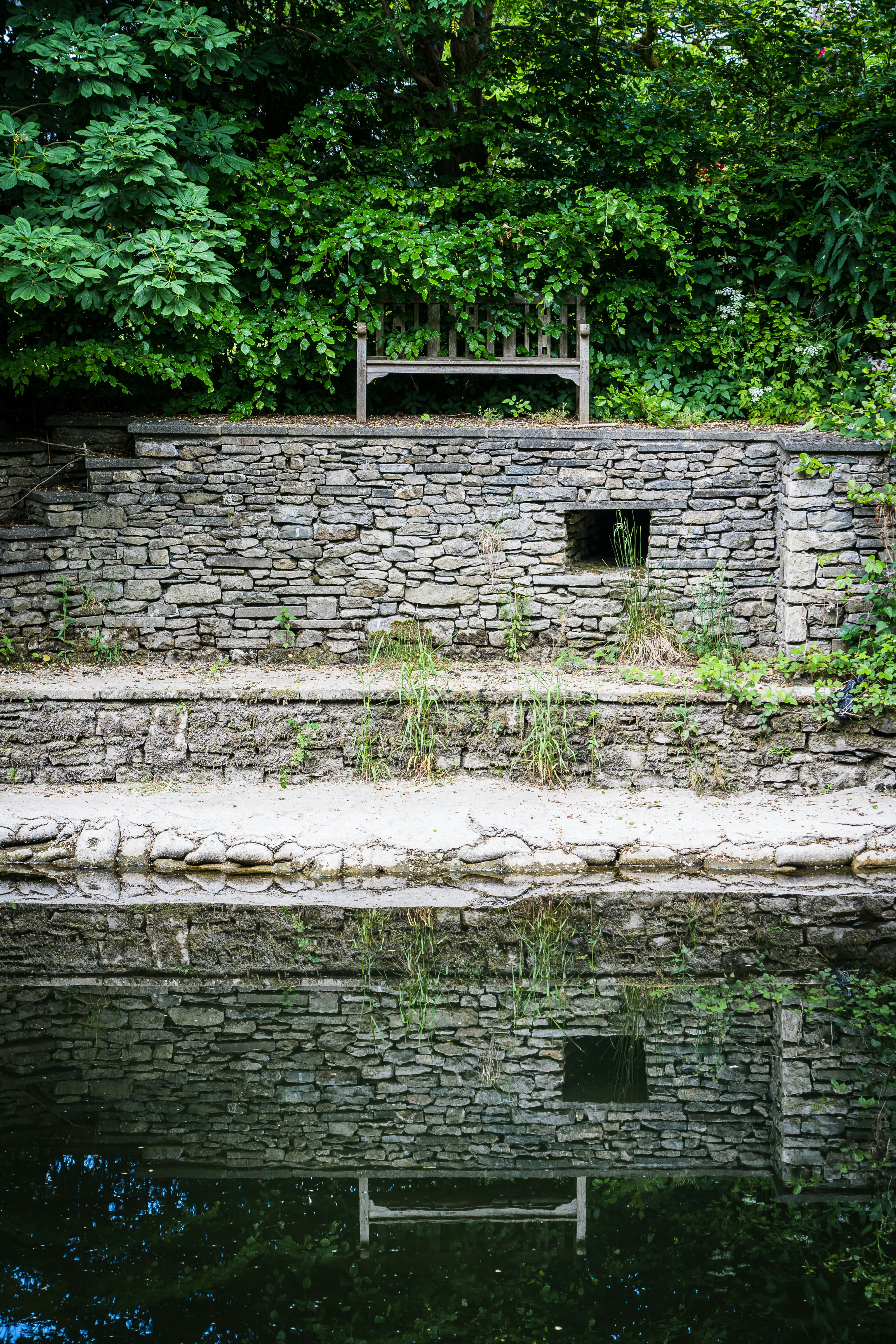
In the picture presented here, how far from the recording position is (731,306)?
375 inches

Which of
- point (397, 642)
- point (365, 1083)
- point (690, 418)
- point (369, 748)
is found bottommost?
point (365, 1083)

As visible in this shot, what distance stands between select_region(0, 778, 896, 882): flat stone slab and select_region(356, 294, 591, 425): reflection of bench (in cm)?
367

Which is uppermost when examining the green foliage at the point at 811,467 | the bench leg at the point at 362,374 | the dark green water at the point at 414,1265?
the bench leg at the point at 362,374

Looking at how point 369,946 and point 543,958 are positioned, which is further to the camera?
point 369,946

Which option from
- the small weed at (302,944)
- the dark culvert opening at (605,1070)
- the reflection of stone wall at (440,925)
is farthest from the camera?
the small weed at (302,944)

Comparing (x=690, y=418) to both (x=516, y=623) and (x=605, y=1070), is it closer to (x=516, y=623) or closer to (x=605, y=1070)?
(x=516, y=623)

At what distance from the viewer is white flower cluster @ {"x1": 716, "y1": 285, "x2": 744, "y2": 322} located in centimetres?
952

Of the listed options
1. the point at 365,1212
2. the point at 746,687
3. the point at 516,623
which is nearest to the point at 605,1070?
the point at 365,1212

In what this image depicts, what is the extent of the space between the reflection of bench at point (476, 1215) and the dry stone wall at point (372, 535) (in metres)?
5.69

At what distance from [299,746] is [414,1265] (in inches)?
185

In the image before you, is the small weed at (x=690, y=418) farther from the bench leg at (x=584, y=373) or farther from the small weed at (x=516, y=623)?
the small weed at (x=516, y=623)

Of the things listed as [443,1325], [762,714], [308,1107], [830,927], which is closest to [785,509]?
[762,714]

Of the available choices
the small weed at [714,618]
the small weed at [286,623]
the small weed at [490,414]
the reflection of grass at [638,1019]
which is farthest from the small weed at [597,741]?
the small weed at [490,414]

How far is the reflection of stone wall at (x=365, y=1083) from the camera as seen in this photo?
3906 mm
